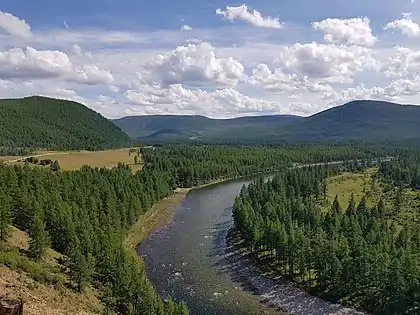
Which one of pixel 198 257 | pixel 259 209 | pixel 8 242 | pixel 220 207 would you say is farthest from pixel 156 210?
pixel 8 242

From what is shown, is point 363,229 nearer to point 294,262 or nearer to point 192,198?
point 294,262

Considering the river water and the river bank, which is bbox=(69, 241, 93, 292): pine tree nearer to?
the river water

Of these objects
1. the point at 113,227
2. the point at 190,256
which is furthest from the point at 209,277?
the point at 113,227

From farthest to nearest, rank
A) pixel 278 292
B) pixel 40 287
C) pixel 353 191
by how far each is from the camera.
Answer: pixel 353 191 < pixel 278 292 < pixel 40 287

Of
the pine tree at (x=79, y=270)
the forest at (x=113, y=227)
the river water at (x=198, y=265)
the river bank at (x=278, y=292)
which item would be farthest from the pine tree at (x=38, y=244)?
the river bank at (x=278, y=292)

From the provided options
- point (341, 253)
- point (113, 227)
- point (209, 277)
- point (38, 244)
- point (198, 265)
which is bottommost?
point (209, 277)

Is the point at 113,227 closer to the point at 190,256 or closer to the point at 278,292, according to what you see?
the point at 190,256
